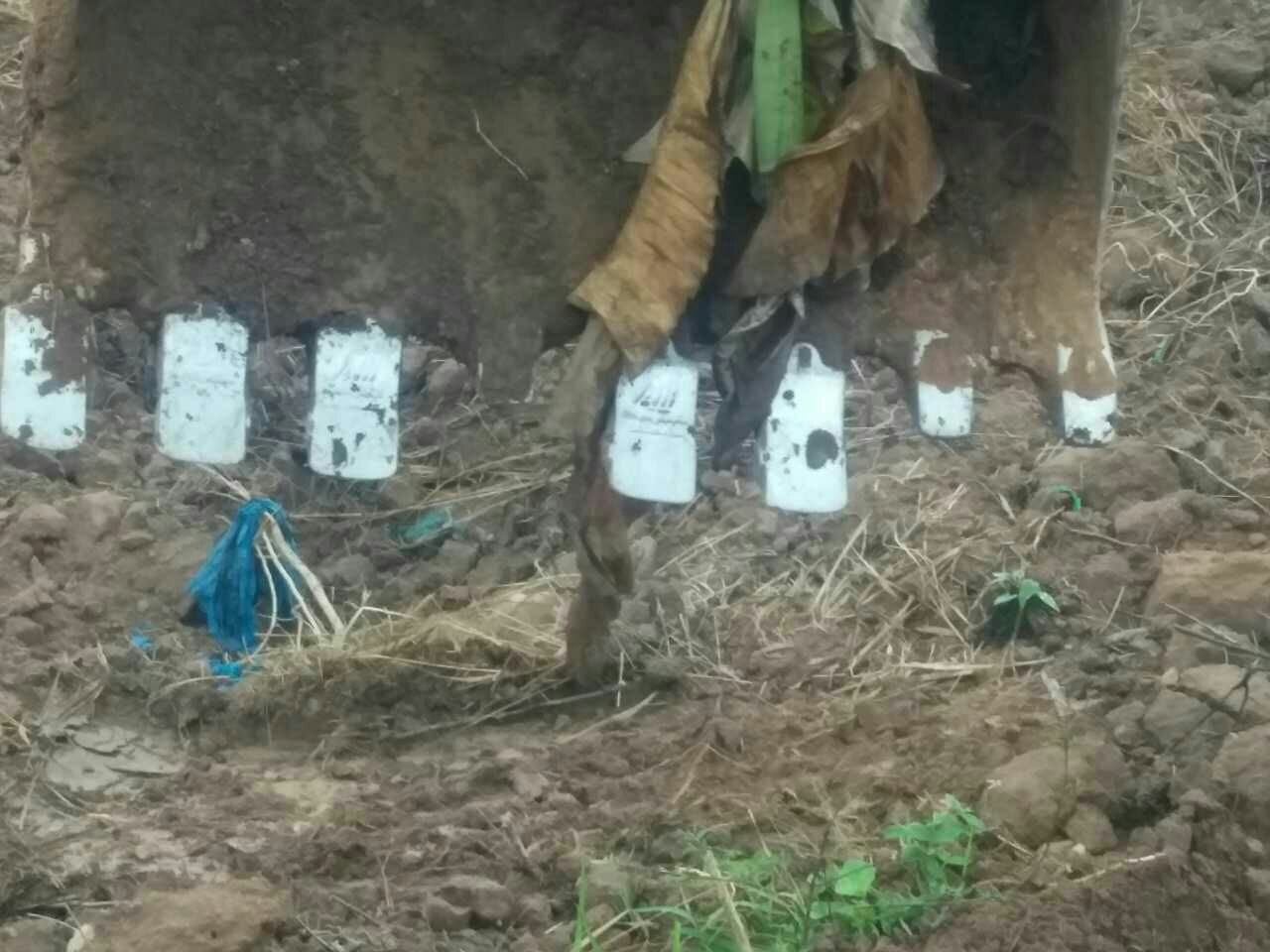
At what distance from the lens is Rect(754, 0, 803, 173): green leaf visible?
192 cm

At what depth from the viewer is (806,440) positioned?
1952mm

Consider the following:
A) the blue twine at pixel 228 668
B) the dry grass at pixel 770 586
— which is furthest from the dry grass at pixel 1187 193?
the blue twine at pixel 228 668

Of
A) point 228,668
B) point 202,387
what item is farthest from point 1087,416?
point 228,668

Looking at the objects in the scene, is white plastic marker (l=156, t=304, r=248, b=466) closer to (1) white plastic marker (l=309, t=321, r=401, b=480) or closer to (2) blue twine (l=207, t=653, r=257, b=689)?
(1) white plastic marker (l=309, t=321, r=401, b=480)

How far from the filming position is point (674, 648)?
2.96 metres

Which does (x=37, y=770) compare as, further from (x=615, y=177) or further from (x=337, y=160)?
(x=615, y=177)

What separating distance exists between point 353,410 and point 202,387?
158 millimetres

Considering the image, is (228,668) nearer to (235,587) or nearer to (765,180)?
(235,587)

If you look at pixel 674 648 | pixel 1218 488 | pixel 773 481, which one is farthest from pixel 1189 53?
pixel 773 481

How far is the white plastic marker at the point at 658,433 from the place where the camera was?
6.40 feet

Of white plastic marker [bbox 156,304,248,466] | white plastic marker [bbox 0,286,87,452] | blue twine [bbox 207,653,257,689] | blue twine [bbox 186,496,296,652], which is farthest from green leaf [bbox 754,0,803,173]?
blue twine [bbox 186,496,296,652]

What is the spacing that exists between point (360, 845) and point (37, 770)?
0.56m

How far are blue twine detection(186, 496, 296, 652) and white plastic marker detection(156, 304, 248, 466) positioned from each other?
1084 mm

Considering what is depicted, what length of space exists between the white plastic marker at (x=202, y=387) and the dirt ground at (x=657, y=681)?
494mm
